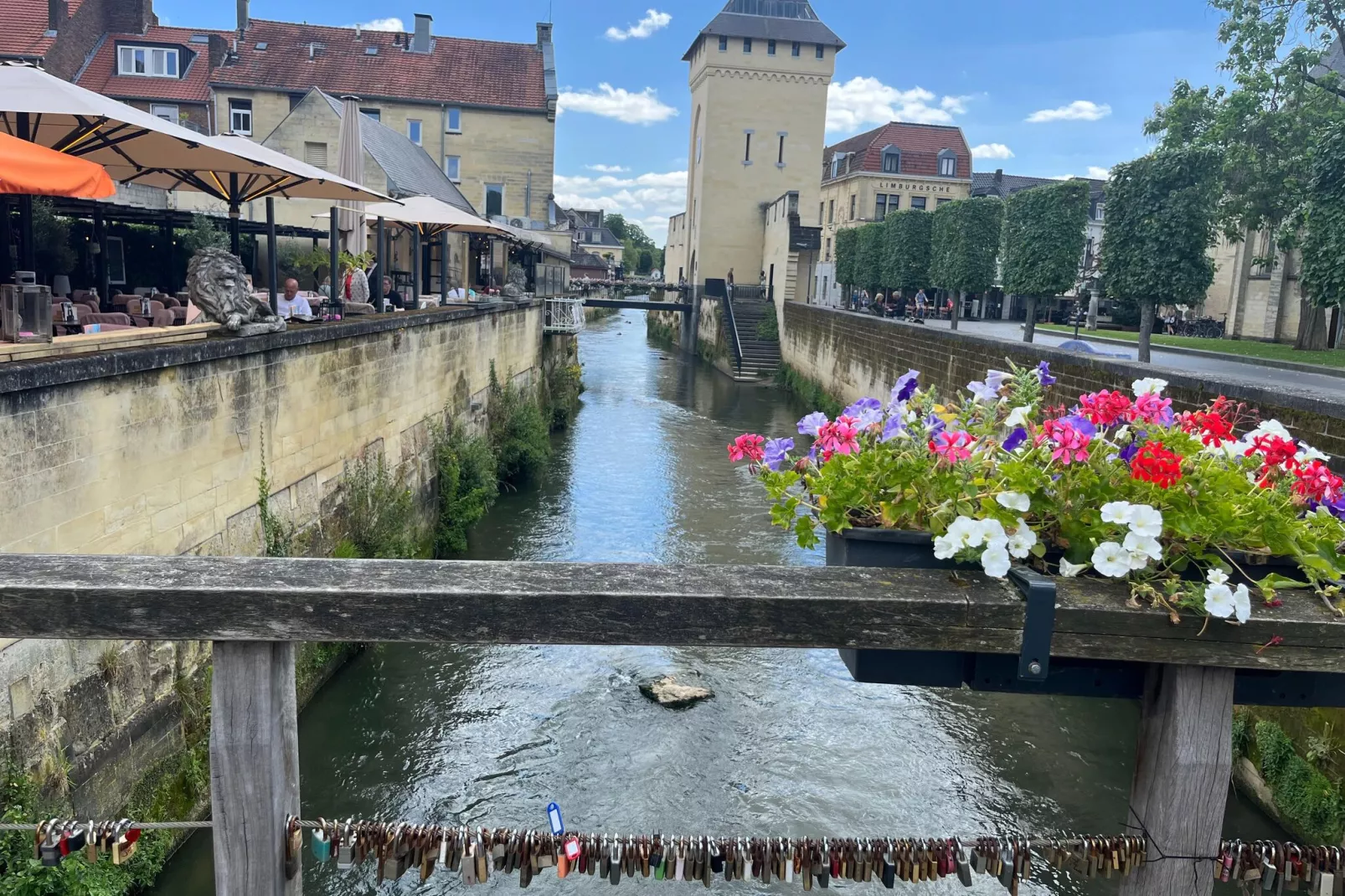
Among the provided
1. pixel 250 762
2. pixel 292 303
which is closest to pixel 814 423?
pixel 250 762

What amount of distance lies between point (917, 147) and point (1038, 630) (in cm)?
5461

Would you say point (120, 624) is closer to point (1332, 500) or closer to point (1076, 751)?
point (1332, 500)

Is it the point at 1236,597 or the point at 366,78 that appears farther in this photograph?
the point at 366,78

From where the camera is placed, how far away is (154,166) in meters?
9.41

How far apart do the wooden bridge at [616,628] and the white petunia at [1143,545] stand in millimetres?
98

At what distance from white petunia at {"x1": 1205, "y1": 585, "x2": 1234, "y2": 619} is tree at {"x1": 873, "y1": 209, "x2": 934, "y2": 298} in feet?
94.6

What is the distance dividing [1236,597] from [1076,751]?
7.01 m

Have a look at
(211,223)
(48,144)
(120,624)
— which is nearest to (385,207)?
(211,223)

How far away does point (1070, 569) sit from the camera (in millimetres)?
1979

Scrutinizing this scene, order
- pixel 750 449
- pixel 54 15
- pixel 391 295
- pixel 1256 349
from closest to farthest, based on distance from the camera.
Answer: pixel 750 449 < pixel 391 295 < pixel 1256 349 < pixel 54 15

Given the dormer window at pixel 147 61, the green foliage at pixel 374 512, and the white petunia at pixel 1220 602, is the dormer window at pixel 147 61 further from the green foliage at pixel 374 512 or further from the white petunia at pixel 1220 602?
the white petunia at pixel 1220 602

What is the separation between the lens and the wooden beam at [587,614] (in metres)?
1.75

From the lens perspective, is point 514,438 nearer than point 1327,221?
No

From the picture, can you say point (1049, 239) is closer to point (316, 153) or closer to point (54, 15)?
point (316, 153)
